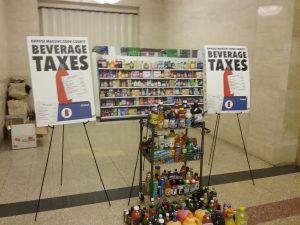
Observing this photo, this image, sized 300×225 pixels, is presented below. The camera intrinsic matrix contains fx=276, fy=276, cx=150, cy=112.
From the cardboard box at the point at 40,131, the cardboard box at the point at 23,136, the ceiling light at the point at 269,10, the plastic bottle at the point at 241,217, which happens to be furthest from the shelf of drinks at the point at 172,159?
the cardboard box at the point at 40,131

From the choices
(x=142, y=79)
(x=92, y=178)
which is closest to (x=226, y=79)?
(x=92, y=178)

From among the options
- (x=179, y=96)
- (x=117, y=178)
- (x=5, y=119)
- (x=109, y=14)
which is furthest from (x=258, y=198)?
(x=109, y=14)

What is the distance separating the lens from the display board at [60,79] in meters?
2.65

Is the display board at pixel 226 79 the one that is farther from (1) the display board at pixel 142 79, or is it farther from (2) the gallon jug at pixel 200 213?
(1) the display board at pixel 142 79

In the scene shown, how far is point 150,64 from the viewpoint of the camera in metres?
5.89

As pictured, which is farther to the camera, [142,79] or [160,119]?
[142,79]

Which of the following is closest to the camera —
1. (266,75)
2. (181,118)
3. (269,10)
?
(181,118)

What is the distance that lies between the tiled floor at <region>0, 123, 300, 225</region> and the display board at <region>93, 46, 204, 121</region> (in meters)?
0.98

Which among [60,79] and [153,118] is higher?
[60,79]

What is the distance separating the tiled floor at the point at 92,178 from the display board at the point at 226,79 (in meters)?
1.07

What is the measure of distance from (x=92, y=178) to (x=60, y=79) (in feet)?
5.16

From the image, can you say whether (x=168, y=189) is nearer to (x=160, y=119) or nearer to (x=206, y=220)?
(x=206, y=220)

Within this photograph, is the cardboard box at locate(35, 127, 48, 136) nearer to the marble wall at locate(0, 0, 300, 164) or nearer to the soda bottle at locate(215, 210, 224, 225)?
the marble wall at locate(0, 0, 300, 164)

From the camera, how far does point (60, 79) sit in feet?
8.93
